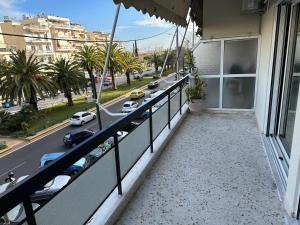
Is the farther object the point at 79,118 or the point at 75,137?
the point at 79,118

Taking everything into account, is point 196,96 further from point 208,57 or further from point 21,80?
point 21,80

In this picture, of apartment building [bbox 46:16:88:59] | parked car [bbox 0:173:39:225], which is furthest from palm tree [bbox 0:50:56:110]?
apartment building [bbox 46:16:88:59]

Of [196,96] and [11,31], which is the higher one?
[11,31]

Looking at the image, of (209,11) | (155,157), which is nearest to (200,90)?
(209,11)

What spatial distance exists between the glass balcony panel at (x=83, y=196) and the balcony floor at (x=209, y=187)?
35 cm

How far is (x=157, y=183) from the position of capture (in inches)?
93.3

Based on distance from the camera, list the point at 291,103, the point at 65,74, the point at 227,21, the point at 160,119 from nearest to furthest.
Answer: the point at 291,103 < the point at 160,119 < the point at 227,21 < the point at 65,74

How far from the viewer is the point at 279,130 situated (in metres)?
2.92

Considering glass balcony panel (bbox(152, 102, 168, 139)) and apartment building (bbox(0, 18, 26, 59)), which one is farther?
apartment building (bbox(0, 18, 26, 59))

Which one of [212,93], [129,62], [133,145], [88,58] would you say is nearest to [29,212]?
[133,145]

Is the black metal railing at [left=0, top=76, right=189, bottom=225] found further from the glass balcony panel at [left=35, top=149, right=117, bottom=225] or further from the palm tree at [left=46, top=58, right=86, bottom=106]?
the palm tree at [left=46, top=58, right=86, bottom=106]

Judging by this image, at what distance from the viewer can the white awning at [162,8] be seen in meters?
2.15

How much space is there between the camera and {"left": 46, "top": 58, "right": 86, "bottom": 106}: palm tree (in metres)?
19.8

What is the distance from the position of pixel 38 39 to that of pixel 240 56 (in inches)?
1660
